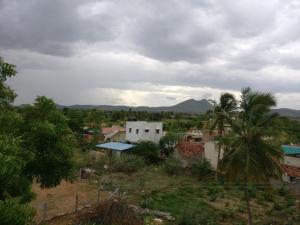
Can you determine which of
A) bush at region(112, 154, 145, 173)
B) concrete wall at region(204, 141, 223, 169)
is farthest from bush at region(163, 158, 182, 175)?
concrete wall at region(204, 141, 223, 169)

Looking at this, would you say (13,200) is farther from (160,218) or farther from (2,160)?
(160,218)

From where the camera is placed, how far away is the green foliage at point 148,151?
112 feet

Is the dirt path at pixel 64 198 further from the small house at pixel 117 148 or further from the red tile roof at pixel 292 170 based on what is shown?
the red tile roof at pixel 292 170

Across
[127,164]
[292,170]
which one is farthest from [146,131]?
[292,170]

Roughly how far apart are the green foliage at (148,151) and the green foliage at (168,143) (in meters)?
2.02

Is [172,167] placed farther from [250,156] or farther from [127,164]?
[250,156]

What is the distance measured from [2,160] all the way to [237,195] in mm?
21113

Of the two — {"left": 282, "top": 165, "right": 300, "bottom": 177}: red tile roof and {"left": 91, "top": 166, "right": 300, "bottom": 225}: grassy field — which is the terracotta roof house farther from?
{"left": 282, "top": 165, "right": 300, "bottom": 177}: red tile roof

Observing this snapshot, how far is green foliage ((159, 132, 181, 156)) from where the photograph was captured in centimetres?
3659

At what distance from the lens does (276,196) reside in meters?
24.5

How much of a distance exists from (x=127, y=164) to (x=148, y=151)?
481 centimetres

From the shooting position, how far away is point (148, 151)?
1352 inches

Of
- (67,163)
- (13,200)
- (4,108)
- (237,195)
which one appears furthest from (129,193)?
(13,200)

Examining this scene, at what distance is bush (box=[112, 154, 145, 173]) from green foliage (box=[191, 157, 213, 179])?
4.72 meters
